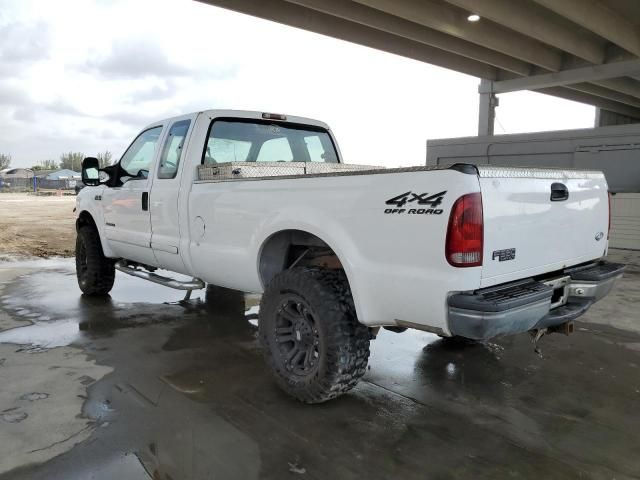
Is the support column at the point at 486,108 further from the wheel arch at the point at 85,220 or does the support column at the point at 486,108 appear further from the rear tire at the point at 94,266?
the rear tire at the point at 94,266

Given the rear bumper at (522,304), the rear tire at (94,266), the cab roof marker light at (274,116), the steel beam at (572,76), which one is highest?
the steel beam at (572,76)

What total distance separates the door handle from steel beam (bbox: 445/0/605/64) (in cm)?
1047

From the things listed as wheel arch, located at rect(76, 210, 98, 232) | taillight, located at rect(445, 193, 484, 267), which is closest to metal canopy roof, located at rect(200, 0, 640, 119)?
wheel arch, located at rect(76, 210, 98, 232)

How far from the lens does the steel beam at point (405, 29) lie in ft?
42.4

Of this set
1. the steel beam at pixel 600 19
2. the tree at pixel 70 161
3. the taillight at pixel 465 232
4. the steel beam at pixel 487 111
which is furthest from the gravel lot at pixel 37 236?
the tree at pixel 70 161

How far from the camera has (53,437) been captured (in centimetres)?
291

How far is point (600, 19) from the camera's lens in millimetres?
14594

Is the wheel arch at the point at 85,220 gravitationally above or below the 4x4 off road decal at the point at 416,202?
below

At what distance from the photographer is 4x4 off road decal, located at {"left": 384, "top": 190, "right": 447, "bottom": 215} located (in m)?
2.54

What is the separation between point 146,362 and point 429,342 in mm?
2570

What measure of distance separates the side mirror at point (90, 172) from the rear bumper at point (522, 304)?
4.68 metres

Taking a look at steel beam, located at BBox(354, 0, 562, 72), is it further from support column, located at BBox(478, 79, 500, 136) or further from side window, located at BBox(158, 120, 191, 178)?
side window, located at BBox(158, 120, 191, 178)

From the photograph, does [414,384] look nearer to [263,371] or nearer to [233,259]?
[263,371]

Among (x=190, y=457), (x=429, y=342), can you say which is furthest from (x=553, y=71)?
(x=190, y=457)
